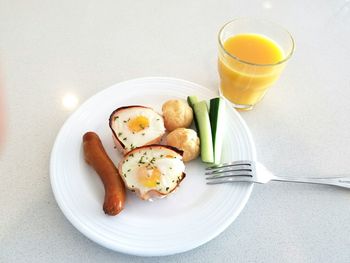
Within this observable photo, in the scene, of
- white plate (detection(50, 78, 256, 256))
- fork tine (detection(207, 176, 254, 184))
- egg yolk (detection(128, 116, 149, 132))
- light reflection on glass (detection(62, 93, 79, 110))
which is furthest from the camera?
light reflection on glass (detection(62, 93, 79, 110))

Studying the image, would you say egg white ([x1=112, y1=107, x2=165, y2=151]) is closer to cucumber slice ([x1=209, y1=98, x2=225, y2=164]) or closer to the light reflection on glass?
cucumber slice ([x1=209, y1=98, x2=225, y2=164])

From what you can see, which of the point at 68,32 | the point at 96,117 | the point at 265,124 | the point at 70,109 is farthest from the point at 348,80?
the point at 68,32

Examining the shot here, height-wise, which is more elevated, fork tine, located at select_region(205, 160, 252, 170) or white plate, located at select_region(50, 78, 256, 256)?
fork tine, located at select_region(205, 160, 252, 170)

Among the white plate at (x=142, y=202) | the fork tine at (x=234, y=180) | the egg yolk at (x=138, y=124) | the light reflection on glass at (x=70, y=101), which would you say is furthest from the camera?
the light reflection on glass at (x=70, y=101)

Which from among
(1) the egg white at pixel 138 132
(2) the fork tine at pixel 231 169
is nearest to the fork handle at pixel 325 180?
(2) the fork tine at pixel 231 169

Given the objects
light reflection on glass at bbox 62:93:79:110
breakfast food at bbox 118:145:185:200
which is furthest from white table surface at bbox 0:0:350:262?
breakfast food at bbox 118:145:185:200

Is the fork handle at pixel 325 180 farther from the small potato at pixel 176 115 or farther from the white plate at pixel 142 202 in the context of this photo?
the small potato at pixel 176 115

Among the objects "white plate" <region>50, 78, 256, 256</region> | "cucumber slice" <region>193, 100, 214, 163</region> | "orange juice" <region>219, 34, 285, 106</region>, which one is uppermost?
"orange juice" <region>219, 34, 285, 106</region>

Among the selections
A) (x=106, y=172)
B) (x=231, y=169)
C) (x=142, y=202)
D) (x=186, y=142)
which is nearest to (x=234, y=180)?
(x=231, y=169)

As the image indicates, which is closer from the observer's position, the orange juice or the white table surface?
the white table surface
